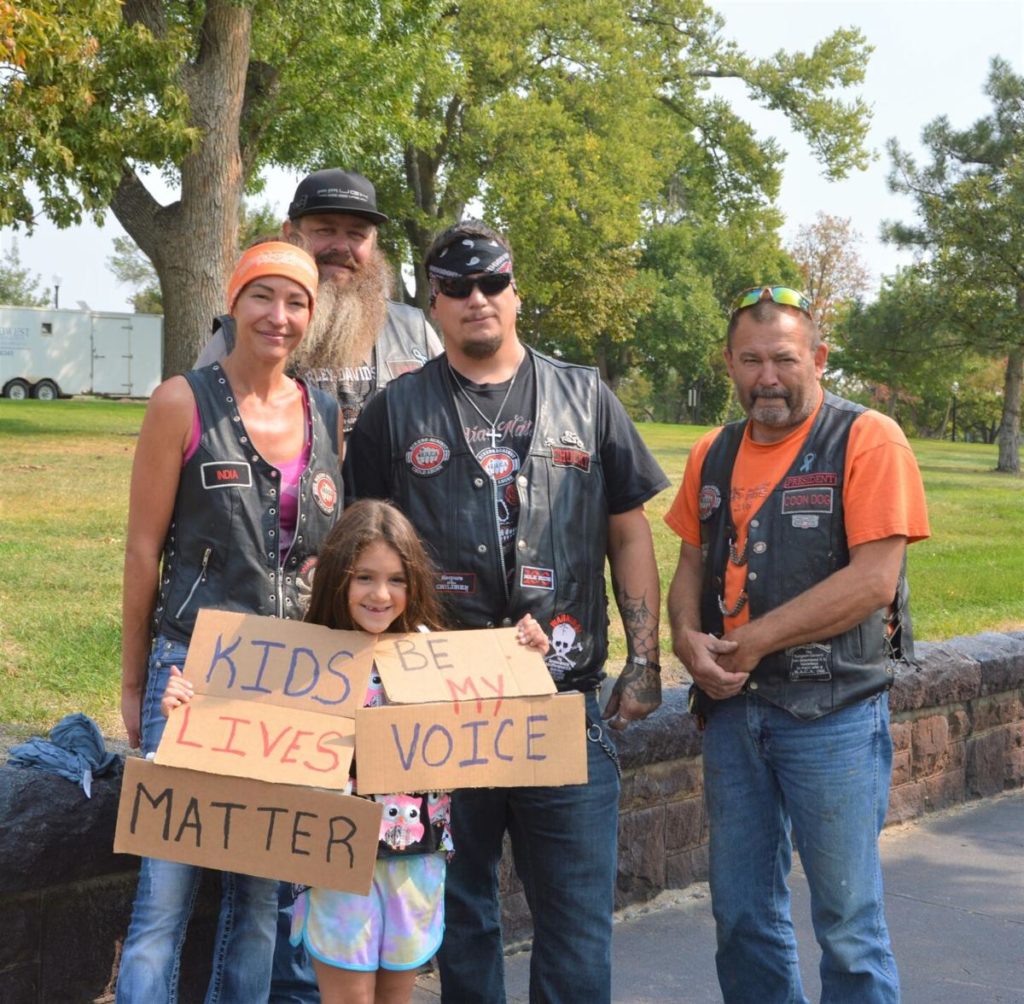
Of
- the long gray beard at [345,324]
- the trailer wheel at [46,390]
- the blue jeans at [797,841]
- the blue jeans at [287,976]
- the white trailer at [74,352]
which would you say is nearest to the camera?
the blue jeans at [797,841]

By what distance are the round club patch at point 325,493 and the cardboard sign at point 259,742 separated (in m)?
0.56

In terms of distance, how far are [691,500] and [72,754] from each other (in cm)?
184

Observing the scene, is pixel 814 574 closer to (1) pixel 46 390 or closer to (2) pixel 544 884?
(2) pixel 544 884

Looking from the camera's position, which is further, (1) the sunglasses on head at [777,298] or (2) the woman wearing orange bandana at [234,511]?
(1) the sunglasses on head at [777,298]

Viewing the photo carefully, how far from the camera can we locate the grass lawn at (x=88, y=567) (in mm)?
5352

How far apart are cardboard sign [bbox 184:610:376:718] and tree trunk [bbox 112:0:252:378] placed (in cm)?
1230

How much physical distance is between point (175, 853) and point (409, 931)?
0.57 m

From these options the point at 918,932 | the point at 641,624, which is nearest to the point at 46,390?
the point at 918,932

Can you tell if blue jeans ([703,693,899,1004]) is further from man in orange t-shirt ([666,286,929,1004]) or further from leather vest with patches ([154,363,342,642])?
leather vest with patches ([154,363,342,642])

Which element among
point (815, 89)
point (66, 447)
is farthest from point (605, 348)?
point (66, 447)

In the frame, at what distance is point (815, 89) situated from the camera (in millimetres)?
35000

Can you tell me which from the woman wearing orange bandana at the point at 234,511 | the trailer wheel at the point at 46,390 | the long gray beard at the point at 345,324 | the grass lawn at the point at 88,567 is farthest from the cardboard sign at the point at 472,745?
the trailer wheel at the point at 46,390

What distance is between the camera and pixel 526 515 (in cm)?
336

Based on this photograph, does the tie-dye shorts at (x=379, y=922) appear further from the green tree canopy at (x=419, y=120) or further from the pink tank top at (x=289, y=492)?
the green tree canopy at (x=419, y=120)
